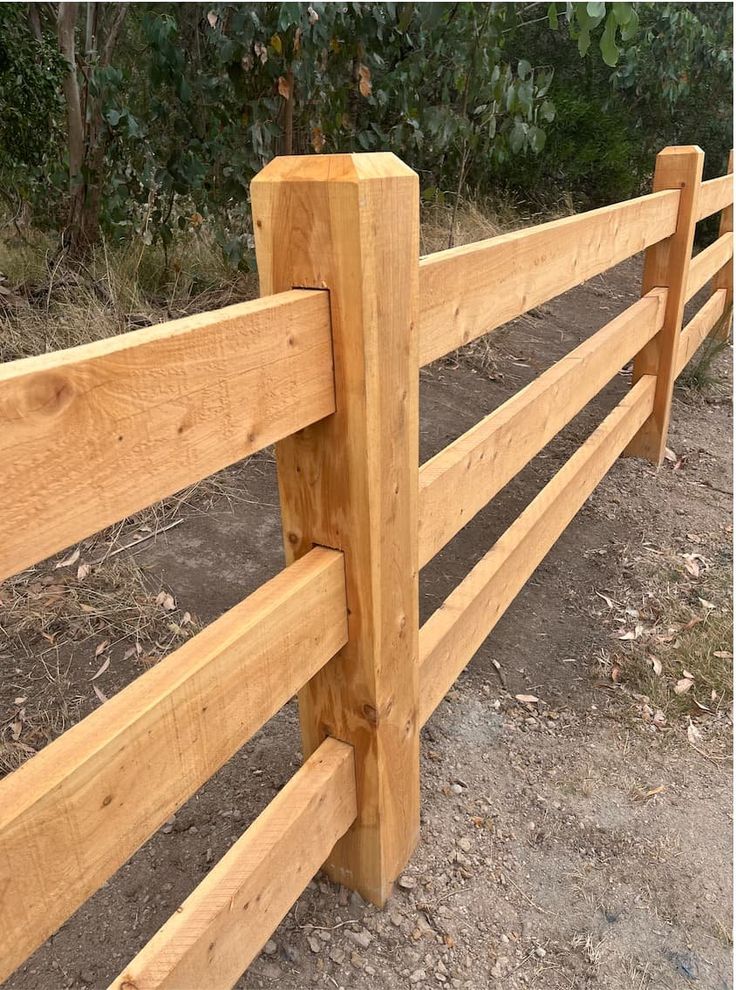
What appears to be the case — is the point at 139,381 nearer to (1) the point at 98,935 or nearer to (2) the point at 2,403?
(2) the point at 2,403

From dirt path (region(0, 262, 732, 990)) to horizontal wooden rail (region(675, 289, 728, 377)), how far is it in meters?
1.41

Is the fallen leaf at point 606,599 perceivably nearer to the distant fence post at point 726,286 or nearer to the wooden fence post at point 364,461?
the wooden fence post at point 364,461

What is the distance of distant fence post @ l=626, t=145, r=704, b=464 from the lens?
159 inches

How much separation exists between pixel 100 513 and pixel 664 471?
422 centimetres

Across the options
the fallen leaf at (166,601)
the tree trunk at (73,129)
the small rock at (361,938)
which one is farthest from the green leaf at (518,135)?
the small rock at (361,938)

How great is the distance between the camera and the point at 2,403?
81 centimetres

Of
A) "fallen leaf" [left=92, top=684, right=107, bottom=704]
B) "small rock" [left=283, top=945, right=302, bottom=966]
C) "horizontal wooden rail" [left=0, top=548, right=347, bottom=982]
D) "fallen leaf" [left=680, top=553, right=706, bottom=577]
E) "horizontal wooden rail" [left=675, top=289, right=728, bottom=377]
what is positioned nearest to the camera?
"horizontal wooden rail" [left=0, top=548, right=347, bottom=982]

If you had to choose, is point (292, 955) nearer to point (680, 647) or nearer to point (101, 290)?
point (680, 647)

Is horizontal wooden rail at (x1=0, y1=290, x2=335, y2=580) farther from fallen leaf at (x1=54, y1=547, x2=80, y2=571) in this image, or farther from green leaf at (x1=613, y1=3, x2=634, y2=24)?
green leaf at (x1=613, y1=3, x2=634, y2=24)

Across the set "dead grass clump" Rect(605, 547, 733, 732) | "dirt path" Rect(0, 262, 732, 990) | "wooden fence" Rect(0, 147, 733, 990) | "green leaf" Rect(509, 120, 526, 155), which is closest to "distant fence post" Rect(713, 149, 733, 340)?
"green leaf" Rect(509, 120, 526, 155)

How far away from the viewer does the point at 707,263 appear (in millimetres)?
5293

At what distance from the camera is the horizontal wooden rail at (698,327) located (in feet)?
16.3

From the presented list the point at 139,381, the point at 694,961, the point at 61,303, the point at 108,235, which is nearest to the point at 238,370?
the point at 139,381

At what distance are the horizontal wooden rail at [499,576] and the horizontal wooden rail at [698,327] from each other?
4.77 feet
